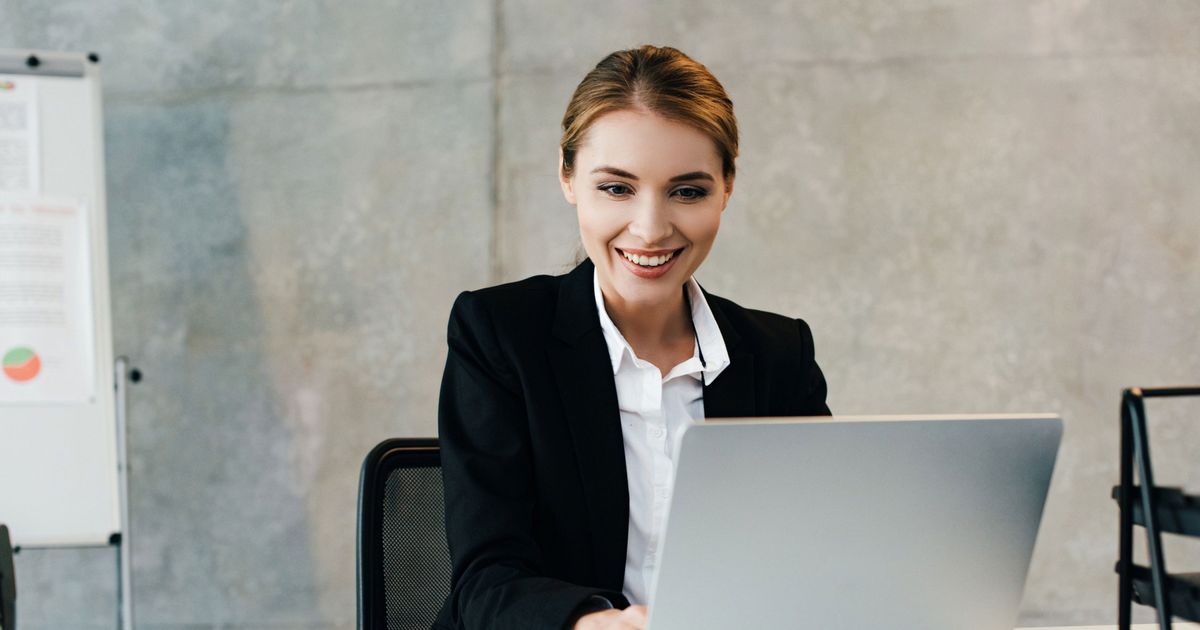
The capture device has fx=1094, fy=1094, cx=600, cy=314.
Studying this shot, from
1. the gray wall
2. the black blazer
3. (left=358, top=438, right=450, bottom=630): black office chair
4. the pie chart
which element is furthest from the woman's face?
the pie chart

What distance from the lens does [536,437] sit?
1.31m

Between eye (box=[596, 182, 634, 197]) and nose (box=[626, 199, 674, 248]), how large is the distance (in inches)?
1.0

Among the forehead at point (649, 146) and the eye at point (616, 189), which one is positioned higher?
the forehead at point (649, 146)

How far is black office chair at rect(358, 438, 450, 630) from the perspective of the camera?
1.40 m

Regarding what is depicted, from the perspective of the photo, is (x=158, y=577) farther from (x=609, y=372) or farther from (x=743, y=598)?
(x=743, y=598)

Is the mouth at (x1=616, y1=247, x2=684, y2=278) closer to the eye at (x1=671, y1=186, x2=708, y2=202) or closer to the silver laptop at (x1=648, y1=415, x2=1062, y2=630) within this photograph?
the eye at (x1=671, y1=186, x2=708, y2=202)

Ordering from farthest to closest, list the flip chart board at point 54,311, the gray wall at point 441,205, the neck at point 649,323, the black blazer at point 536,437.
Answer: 1. the gray wall at point 441,205
2. the flip chart board at point 54,311
3. the neck at point 649,323
4. the black blazer at point 536,437

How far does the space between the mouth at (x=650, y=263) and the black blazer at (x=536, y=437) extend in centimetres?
11

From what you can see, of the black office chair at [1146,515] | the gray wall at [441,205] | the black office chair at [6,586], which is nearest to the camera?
the black office chair at [1146,515]

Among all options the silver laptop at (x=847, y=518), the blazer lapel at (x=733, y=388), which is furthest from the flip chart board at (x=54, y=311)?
the silver laptop at (x=847, y=518)

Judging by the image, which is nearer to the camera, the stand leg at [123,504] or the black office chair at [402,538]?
the black office chair at [402,538]

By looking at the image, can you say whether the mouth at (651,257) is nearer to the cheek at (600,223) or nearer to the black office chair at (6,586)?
the cheek at (600,223)

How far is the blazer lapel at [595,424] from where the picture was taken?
1.30 metres

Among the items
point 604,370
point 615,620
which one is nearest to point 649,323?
point 604,370
